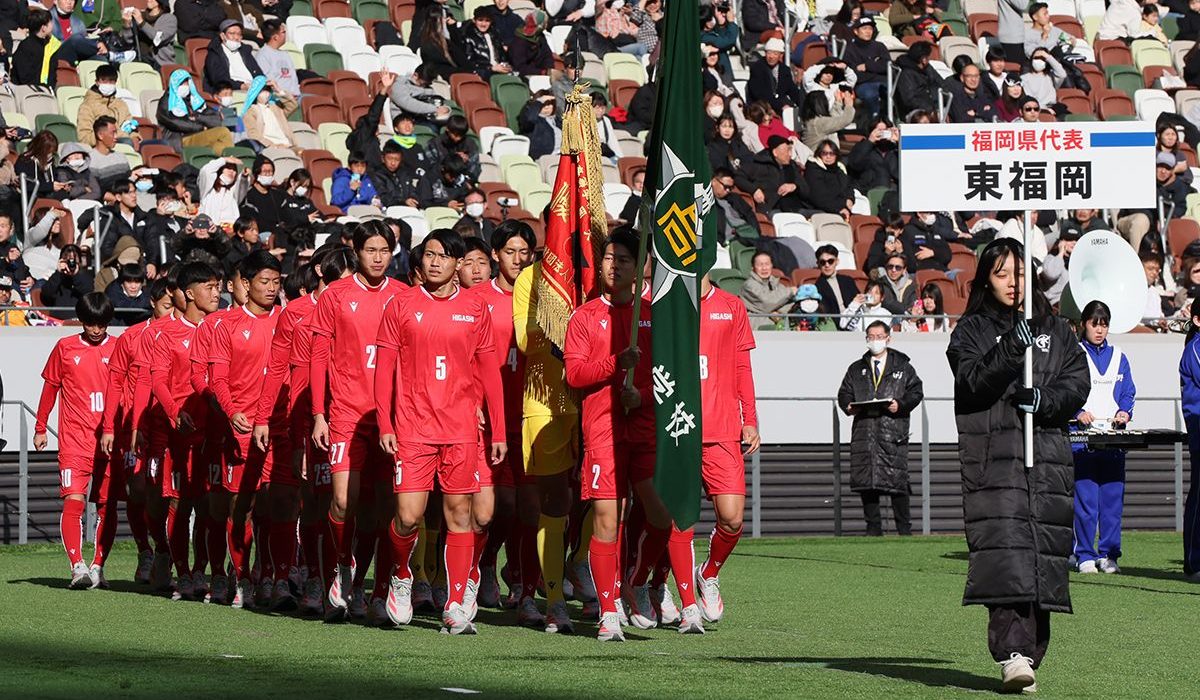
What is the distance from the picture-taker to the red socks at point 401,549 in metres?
10.9

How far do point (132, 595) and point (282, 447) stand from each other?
196 centimetres

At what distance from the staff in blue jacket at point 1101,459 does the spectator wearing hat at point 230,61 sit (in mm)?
10833

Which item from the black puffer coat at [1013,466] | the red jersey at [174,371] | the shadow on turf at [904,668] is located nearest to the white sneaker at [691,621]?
the shadow on turf at [904,668]

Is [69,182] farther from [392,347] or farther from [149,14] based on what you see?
[392,347]

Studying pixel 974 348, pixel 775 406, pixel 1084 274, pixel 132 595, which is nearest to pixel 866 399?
pixel 775 406

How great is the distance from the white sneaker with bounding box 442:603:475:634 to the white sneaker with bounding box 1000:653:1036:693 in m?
3.34

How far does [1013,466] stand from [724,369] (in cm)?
261

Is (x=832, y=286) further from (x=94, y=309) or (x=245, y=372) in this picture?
(x=245, y=372)

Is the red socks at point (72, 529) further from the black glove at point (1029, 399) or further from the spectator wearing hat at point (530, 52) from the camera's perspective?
the spectator wearing hat at point (530, 52)

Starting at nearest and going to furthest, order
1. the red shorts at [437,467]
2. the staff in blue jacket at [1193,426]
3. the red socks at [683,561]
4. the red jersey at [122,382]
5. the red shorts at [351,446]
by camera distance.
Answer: the red shorts at [437,467] → the red socks at [683,561] → the red shorts at [351,446] → the red jersey at [122,382] → the staff in blue jacket at [1193,426]

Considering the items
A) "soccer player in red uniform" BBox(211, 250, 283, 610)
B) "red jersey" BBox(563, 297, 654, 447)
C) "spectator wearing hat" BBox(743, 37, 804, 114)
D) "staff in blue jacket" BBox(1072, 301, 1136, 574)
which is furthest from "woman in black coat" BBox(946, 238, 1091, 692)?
"spectator wearing hat" BBox(743, 37, 804, 114)

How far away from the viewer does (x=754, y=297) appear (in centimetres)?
2170

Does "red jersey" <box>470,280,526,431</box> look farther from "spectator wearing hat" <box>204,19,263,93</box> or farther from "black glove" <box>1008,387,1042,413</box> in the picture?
"spectator wearing hat" <box>204,19,263,93</box>

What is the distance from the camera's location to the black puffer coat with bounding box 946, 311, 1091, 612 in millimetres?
8656
